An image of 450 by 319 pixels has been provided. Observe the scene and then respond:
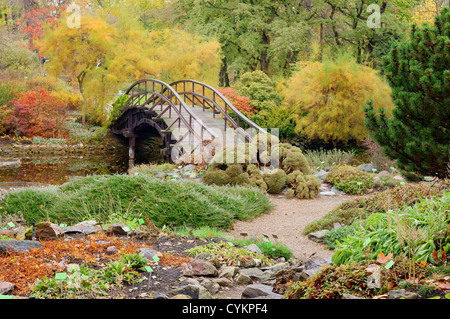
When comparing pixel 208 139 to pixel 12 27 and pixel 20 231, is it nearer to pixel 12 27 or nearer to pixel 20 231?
pixel 20 231

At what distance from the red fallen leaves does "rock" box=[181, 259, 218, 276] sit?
14 cm

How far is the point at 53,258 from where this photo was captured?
3918mm

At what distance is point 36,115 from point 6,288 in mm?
18032

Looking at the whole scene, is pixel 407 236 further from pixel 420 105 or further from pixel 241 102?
pixel 241 102

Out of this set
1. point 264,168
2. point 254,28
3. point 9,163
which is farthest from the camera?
point 254,28

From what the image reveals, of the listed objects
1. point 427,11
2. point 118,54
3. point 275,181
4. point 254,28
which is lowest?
point 275,181

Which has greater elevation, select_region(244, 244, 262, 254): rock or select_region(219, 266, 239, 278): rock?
select_region(219, 266, 239, 278): rock

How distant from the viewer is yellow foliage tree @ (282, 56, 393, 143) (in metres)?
16.6

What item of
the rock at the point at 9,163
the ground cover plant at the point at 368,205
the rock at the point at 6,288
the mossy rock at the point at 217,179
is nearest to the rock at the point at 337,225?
the ground cover plant at the point at 368,205

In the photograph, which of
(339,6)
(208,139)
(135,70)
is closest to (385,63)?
(208,139)

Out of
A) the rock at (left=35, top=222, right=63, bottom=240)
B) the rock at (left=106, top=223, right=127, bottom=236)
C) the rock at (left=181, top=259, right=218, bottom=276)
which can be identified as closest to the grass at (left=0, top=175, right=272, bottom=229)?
the rock at (left=106, top=223, right=127, bottom=236)

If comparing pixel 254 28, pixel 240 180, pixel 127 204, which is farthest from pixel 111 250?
pixel 254 28

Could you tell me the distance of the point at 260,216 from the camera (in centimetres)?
825

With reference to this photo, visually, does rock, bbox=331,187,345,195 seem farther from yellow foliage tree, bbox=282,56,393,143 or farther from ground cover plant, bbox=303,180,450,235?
yellow foliage tree, bbox=282,56,393,143
